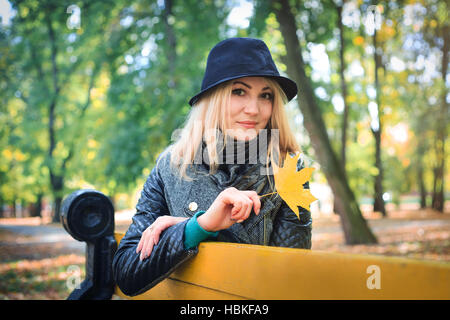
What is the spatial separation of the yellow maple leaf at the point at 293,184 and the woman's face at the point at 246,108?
0.53 meters

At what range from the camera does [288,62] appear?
22.2 feet

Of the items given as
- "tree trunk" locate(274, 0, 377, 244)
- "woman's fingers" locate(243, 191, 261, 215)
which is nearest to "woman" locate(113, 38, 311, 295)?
"woman's fingers" locate(243, 191, 261, 215)

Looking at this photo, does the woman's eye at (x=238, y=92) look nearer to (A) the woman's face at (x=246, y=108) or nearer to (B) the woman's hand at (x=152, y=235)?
(A) the woman's face at (x=246, y=108)

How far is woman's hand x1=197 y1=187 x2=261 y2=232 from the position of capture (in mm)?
1074

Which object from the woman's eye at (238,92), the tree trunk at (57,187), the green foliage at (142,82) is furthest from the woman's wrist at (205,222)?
the tree trunk at (57,187)

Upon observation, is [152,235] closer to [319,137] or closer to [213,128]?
[213,128]

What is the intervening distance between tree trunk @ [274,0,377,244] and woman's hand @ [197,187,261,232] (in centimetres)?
585

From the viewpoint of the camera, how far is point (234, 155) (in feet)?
5.34

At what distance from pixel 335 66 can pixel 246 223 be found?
13757 millimetres

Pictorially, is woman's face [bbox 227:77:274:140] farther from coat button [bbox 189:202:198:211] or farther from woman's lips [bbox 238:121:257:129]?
coat button [bbox 189:202:198:211]

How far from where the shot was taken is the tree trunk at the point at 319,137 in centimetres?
666

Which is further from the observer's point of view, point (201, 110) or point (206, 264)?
point (201, 110)
